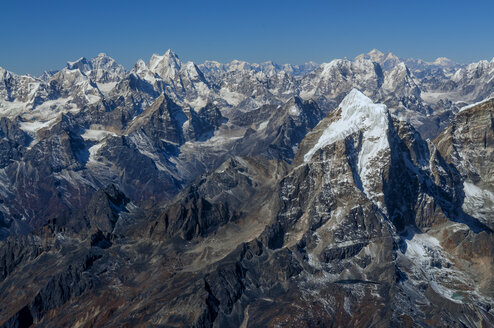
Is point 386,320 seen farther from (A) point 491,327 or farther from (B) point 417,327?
(A) point 491,327

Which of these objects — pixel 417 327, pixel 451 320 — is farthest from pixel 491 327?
pixel 417 327

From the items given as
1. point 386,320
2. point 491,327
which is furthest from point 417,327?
point 491,327

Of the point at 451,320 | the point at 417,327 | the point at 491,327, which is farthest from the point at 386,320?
the point at 491,327

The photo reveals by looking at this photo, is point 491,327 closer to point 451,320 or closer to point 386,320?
point 451,320

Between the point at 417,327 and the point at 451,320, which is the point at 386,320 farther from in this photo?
the point at 451,320

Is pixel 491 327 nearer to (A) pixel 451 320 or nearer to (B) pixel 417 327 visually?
(A) pixel 451 320
